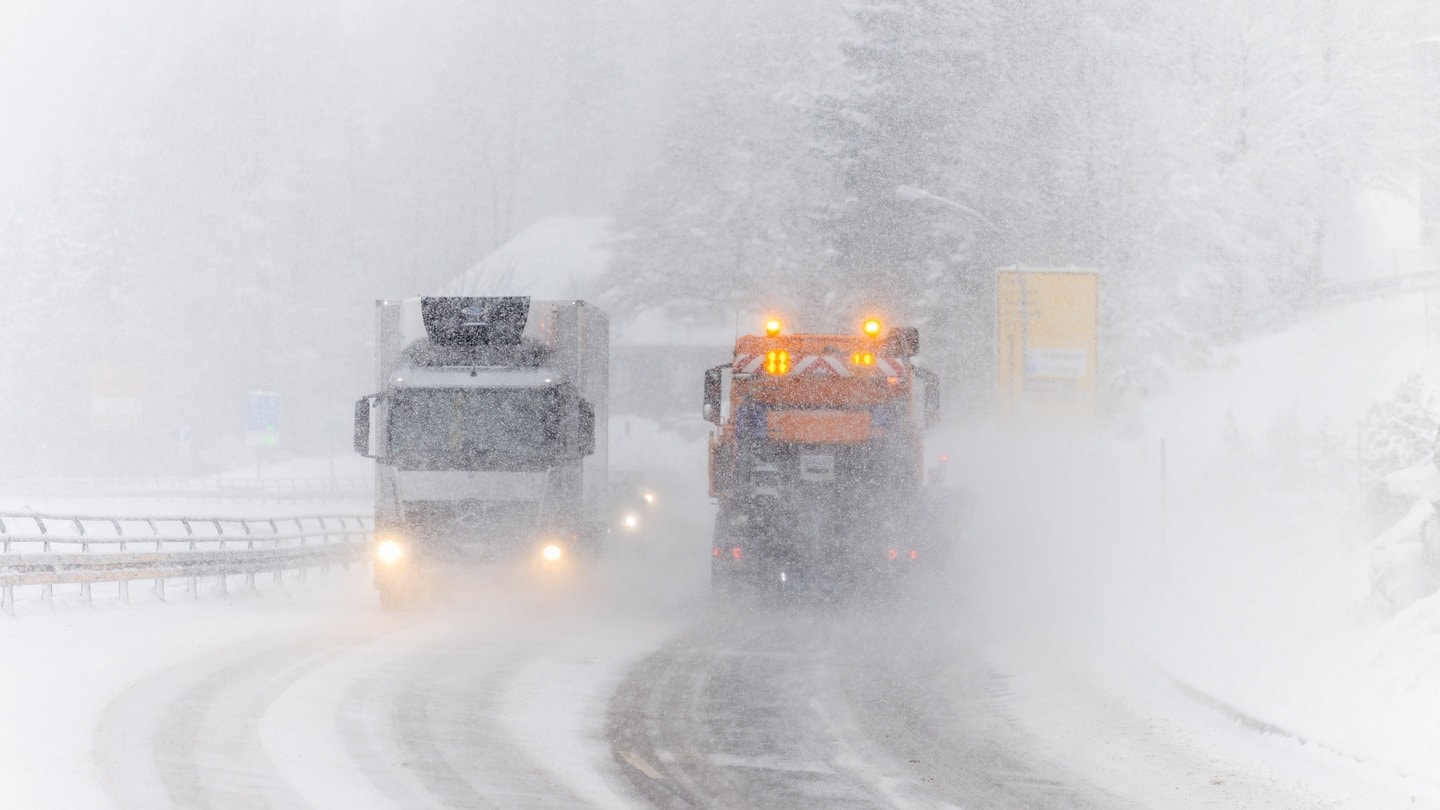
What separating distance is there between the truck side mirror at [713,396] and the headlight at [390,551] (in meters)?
4.09

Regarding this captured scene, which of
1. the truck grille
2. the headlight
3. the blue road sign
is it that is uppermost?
the truck grille

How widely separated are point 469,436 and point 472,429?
0.29 feet

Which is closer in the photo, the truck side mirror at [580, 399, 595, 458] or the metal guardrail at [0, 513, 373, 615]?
the metal guardrail at [0, 513, 373, 615]

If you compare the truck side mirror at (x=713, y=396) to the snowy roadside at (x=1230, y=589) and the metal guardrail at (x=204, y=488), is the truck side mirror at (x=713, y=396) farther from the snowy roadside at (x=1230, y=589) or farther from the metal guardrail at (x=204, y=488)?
the metal guardrail at (x=204, y=488)

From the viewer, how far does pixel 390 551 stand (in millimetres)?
19219

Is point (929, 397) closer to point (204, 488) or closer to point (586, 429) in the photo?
point (586, 429)

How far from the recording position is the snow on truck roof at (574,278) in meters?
77.8

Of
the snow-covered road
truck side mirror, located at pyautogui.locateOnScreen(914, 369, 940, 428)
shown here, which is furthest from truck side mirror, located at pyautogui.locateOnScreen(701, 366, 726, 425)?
the snow-covered road

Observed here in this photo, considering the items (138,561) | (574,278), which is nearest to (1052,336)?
(138,561)

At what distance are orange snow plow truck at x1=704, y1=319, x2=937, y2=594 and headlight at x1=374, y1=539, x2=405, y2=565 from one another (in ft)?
12.4

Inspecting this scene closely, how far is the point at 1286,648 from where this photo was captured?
43.5 ft

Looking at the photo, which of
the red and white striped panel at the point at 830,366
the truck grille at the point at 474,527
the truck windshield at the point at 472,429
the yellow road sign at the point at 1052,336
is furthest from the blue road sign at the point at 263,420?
the red and white striped panel at the point at 830,366

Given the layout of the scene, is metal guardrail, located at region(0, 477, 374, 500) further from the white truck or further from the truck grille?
the truck grille

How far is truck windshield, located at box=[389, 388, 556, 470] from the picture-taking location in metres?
19.0
